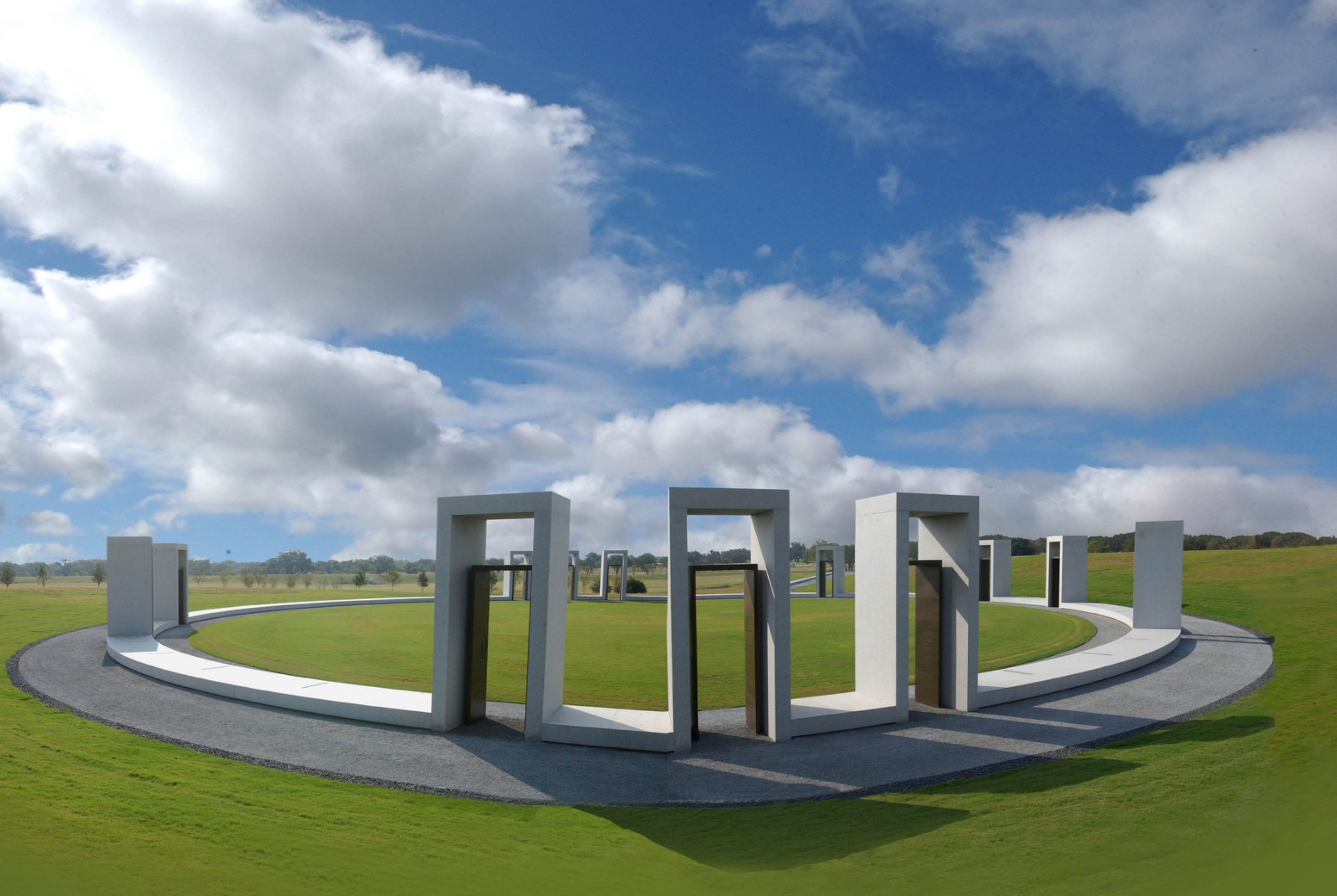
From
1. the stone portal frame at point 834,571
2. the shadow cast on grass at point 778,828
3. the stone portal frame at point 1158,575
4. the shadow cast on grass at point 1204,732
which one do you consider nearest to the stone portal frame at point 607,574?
the stone portal frame at point 834,571

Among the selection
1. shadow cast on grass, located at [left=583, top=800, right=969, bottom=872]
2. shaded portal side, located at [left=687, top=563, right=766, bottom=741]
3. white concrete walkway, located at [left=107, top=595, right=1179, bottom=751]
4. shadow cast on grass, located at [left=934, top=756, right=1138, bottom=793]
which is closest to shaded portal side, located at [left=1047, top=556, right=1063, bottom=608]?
white concrete walkway, located at [left=107, top=595, right=1179, bottom=751]

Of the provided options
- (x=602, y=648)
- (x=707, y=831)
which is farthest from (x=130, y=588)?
(x=707, y=831)

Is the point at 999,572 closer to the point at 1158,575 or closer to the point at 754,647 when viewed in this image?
the point at 1158,575

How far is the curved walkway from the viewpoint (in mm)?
11617

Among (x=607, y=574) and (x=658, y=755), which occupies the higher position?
(x=658, y=755)

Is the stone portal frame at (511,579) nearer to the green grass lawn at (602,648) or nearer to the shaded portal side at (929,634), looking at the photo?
the green grass lawn at (602,648)

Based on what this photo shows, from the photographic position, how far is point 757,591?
1469cm

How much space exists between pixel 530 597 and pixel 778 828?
629cm

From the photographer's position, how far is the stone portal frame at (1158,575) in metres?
25.1

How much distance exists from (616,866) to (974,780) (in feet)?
19.8

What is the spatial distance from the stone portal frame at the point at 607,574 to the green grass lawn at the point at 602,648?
430 inches

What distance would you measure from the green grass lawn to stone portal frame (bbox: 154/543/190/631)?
1685 millimetres

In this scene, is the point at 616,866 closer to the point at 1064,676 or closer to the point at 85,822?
the point at 85,822

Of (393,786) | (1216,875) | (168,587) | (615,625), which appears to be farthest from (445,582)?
(168,587)
